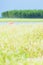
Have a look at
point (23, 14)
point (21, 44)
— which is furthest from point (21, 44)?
point (23, 14)

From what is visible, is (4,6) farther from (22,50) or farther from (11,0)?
(22,50)

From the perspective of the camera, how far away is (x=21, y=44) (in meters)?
1.33

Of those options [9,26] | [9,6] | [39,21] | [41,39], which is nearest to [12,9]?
[9,6]

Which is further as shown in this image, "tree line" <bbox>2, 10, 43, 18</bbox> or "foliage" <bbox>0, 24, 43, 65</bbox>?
"tree line" <bbox>2, 10, 43, 18</bbox>

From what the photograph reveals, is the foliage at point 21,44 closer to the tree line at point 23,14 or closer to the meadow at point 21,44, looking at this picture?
the meadow at point 21,44

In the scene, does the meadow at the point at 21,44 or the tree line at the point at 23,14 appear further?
the tree line at the point at 23,14

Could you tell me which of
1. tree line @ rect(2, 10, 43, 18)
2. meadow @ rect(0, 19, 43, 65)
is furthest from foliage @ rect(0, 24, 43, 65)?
tree line @ rect(2, 10, 43, 18)

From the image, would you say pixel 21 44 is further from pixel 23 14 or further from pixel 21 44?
pixel 23 14

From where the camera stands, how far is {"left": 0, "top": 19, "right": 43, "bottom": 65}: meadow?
1288 mm

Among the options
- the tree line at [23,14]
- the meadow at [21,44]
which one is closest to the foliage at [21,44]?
the meadow at [21,44]

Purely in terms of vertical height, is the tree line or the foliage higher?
the tree line

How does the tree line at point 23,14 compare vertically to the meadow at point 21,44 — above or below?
above

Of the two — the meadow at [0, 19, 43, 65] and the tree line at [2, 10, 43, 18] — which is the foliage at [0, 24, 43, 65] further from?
the tree line at [2, 10, 43, 18]

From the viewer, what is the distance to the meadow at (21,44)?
4.23 feet
